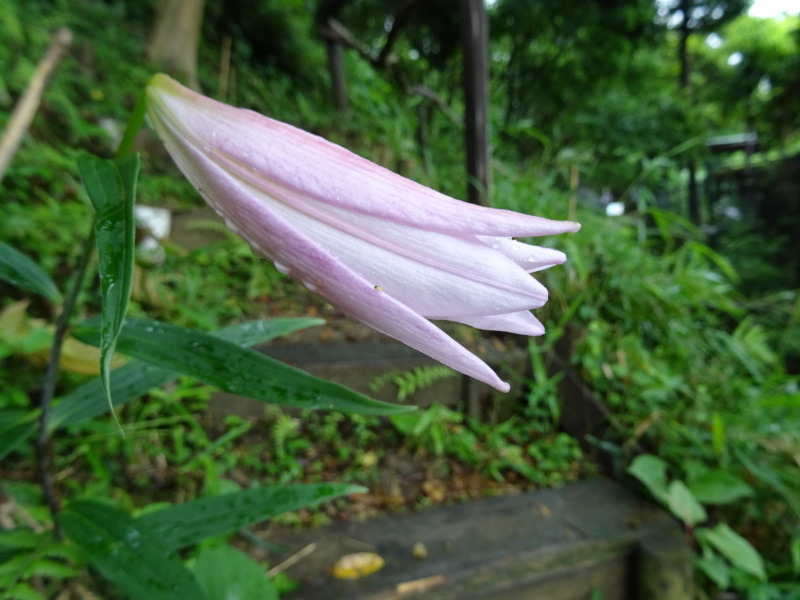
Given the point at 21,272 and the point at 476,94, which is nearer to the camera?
the point at 21,272

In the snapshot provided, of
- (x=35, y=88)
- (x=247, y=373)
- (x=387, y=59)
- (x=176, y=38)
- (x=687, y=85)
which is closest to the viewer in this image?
A: (x=247, y=373)

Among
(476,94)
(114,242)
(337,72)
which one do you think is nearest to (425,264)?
(114,242)

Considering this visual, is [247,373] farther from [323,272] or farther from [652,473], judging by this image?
[652,473]

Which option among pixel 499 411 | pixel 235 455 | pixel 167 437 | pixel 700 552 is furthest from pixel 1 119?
pixel 700 552

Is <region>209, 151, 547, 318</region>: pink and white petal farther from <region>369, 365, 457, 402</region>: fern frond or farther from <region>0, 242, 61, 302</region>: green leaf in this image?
<region>369, 365, 457, 402</region>: fern frond

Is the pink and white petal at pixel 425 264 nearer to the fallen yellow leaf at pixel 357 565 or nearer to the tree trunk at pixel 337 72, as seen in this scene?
the fallen yellow leaf at pixel 357 565

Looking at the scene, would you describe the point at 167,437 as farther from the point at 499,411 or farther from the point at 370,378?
the point at 499,411
